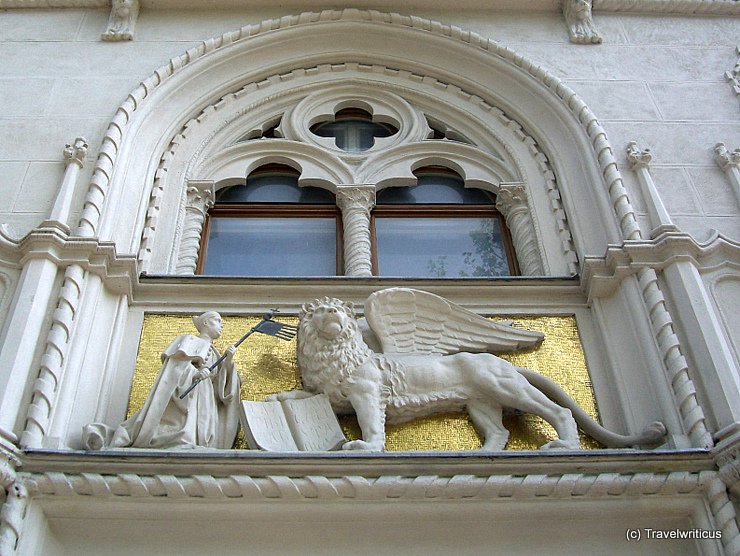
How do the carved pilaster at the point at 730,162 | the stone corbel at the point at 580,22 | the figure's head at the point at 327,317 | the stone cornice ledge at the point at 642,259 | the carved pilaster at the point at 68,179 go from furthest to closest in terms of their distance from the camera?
1. the stone corbel at the point at 580,22
2. the carved pilaster at the point at 730,162
3. the carved pilaster at the point at 68,179
4. the stone cornice ledge at the point at 642,259
5. the figure's head at the point at 327,317

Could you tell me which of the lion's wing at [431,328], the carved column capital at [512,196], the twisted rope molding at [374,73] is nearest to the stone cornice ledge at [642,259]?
the twisted rope molding at [374,73]

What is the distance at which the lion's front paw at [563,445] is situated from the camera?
18.9ft

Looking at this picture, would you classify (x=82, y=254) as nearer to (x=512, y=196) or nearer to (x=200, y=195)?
(x=200, y=195)

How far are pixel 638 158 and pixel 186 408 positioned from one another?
13.3 feet

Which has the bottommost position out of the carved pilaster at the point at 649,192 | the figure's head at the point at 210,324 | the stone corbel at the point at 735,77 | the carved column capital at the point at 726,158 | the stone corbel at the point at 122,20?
the figure's head at the point at 210,324

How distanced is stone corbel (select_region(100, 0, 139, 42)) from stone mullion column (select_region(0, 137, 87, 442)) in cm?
249

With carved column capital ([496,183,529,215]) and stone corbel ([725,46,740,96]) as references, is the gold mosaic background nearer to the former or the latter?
carved column capital ([496,183,529,215])

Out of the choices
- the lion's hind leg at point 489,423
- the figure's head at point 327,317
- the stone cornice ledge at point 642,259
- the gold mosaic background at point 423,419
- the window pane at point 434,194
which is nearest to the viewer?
the lion's hind leg at point 489,423

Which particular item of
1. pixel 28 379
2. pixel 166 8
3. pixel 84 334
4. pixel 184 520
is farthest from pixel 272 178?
pixel 184 520

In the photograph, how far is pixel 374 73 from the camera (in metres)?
9.55

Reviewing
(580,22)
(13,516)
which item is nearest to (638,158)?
(580,22)

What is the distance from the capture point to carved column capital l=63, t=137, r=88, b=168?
7.52 metres

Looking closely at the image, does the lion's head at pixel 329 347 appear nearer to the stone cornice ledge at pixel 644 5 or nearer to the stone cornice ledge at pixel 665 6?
the stone cornice ledge at pixel 644 5

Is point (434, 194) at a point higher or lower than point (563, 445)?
higher
